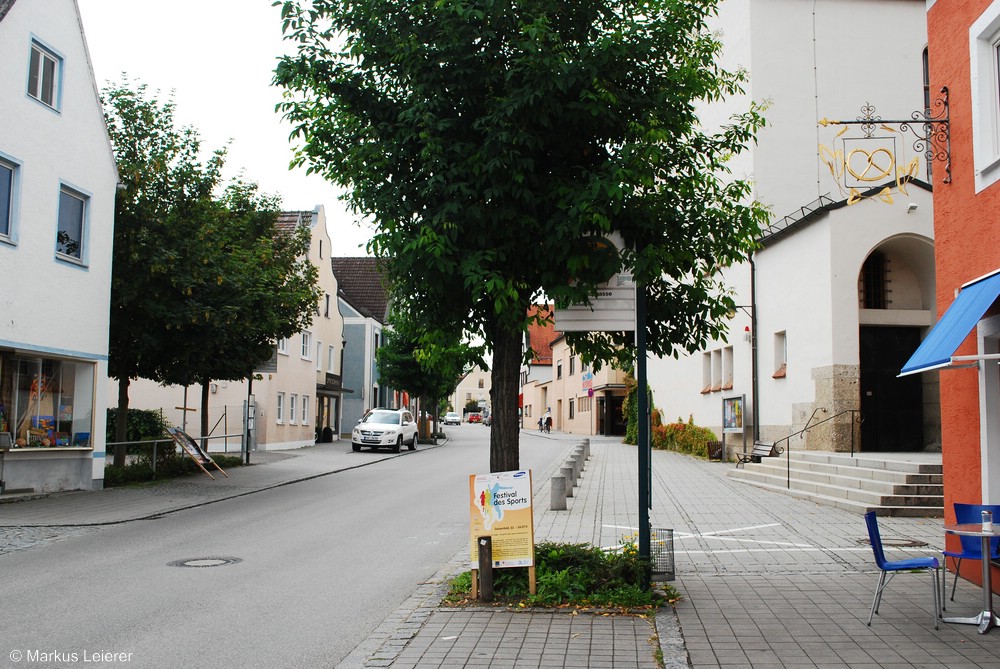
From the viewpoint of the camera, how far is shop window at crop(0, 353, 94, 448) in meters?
15.7

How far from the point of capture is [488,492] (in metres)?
7.77

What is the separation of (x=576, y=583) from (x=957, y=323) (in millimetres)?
4049

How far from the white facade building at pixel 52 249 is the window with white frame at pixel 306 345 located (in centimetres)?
2085

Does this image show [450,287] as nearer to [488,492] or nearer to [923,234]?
[488,492]

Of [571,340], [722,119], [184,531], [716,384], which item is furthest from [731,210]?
[722,119]

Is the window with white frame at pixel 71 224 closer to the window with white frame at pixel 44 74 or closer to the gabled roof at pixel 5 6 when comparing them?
the window with white frame at pixel 44 74

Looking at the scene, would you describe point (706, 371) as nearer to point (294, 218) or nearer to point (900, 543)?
point (294, 218)

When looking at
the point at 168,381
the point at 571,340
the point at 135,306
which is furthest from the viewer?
the point at 168,381

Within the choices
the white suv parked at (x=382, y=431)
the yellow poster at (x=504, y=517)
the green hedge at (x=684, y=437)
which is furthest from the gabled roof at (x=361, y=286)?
the yellow poster at (x=504, y=517)

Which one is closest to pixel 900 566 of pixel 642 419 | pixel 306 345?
pixel 642 419

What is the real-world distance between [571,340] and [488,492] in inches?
79.2

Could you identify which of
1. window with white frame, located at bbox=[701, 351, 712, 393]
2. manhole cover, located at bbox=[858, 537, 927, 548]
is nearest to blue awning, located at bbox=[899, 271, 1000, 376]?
manhole cover, located at bbox=[858, 537, 927, 548]

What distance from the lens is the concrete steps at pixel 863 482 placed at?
45.5 ft

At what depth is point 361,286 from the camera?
5388 centimetres
